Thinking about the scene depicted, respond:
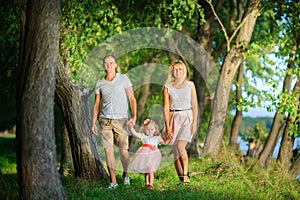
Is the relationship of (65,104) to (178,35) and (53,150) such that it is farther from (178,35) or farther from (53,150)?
(178,35)

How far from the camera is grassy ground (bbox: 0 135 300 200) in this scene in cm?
862

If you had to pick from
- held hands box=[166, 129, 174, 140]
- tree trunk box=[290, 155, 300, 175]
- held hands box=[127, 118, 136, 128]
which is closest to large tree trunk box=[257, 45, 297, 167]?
tree trunk box=[290, 155, 300, 175]

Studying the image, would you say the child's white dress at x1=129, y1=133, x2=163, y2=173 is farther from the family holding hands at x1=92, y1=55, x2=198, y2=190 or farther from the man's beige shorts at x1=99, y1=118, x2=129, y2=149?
the man's beige shorts at x1=99, y1=118, x2=129, y2=149

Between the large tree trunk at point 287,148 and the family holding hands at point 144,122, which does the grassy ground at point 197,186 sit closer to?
the family holding hands at point 144,122

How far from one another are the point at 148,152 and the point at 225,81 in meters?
5.82

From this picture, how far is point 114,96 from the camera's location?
9.25 metres

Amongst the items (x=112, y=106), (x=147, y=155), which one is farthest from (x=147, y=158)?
(x=112, y=106)

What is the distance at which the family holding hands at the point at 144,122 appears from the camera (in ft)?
30.4

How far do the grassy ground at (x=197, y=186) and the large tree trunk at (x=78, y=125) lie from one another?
0.96 ft

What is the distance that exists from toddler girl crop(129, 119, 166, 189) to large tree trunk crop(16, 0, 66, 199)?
208 cm

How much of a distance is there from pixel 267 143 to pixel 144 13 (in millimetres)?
5116

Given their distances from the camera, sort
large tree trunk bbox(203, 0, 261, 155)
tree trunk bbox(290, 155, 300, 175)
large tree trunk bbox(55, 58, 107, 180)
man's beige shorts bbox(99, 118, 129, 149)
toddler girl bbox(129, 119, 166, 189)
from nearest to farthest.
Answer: toddler girl bbox(129, 119, 166, 189) < man's beige shorts bbox(99, 118, 129, 149) < large tree trunk bbox(55, 58, 107, 180) < large tree trunk bbox(203, 0, 261, 155) < tree trunk bbox(290, 155, 300, 175)

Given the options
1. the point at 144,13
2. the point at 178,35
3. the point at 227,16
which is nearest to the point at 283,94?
the point at 144,13

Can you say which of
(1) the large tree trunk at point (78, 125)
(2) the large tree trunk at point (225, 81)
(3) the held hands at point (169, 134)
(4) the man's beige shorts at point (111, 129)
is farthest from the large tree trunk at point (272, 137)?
(4) the man's beige shorts at point (111, 129)
